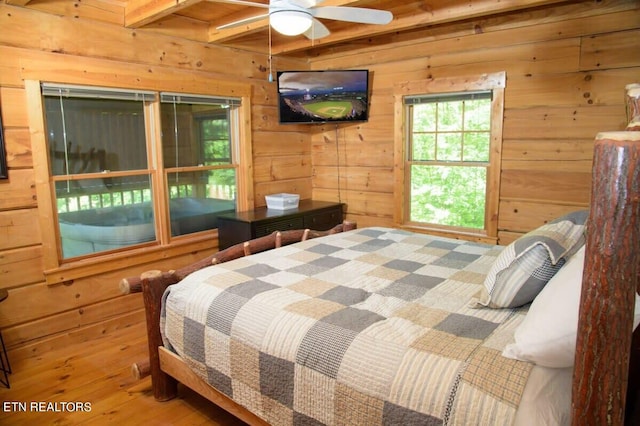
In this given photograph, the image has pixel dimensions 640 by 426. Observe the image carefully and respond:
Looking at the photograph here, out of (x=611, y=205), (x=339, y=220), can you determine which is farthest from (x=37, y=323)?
(x=611, y=205)

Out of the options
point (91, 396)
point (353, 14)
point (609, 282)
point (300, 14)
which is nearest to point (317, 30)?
point (353, 14)

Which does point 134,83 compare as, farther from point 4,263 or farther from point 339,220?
point 339,220

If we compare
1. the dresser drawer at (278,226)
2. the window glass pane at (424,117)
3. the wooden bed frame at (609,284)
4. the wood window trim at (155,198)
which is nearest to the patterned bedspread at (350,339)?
the wooden bed frame at (609,284)

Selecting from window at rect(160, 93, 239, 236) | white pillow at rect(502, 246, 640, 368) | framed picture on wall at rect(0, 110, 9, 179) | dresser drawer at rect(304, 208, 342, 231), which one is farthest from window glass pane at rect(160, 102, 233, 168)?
white pillow at rect(502, 246, 640, 368)

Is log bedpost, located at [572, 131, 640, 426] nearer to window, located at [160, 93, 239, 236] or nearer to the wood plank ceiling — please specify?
the wood plank ceiling

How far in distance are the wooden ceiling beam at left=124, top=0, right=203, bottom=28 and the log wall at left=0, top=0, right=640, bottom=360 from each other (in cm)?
12

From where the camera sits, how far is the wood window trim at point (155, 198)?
9.19 ft

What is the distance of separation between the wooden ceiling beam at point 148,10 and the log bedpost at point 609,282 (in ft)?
8.39

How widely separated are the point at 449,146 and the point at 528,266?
248 cm

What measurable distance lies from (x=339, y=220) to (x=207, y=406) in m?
2.54

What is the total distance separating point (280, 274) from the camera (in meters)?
2.20

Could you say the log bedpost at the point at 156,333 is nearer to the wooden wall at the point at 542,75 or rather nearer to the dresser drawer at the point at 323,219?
the dresser drawer at the point at 323,219

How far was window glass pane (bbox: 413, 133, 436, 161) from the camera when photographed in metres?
4.04

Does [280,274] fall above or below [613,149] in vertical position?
below
